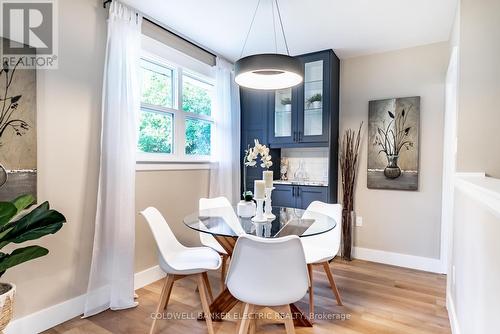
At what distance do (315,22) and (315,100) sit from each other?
1035mm

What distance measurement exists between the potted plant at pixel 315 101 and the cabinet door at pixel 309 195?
105 cm

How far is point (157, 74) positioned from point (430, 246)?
12.0ft

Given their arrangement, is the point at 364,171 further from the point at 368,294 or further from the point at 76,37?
the point at 76,37

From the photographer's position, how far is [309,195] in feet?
11.7

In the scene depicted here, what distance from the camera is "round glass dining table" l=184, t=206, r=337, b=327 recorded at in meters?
1.84

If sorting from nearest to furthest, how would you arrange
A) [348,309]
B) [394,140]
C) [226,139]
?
[348,309], [394,140], [226,139]

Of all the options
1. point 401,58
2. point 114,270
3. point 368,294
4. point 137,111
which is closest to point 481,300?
point 368,294

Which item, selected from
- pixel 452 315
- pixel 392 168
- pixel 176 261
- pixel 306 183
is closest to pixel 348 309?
pixel 452 315

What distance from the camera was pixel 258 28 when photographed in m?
2.89

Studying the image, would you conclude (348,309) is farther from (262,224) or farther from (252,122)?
(252,122)

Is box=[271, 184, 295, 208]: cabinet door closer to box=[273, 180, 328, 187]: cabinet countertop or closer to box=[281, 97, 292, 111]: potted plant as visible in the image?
box=[273, 180, 328, 187]: cabinet countertop

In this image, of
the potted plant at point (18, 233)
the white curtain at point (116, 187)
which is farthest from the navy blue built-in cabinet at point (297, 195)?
the potted plant at point (18, 233)

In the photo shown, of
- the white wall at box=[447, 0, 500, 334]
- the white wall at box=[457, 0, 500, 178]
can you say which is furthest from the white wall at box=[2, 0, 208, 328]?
the white wall at box=[457, 0, 500, 178]

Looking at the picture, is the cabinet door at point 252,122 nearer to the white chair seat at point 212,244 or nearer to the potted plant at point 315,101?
the potted plant at point 315,101
